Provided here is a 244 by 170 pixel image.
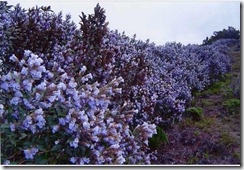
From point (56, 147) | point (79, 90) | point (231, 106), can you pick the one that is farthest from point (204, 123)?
point (56, 147)

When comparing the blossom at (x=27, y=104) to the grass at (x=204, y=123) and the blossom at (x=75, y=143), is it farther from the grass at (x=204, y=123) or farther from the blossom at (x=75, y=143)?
the grass at (x=204, y=123)

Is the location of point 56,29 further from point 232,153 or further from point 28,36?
point 232,153

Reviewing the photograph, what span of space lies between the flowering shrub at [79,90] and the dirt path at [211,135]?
0.22 m

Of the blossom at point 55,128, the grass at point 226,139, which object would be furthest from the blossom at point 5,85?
the grass at point 226,139

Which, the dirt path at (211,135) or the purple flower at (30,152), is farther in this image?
the dirt path at (211,135)

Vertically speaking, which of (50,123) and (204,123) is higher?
(204,123)

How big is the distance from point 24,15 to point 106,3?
3.74 feet

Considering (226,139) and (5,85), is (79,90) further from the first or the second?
(226,139)

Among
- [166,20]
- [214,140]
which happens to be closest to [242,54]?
[166,20]

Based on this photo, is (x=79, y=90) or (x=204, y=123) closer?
(x=79, y=90)

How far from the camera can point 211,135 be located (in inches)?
133

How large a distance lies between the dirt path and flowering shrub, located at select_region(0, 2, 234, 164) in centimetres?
22

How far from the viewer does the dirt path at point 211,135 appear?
284 centimetres

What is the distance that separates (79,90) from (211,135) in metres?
1.64
